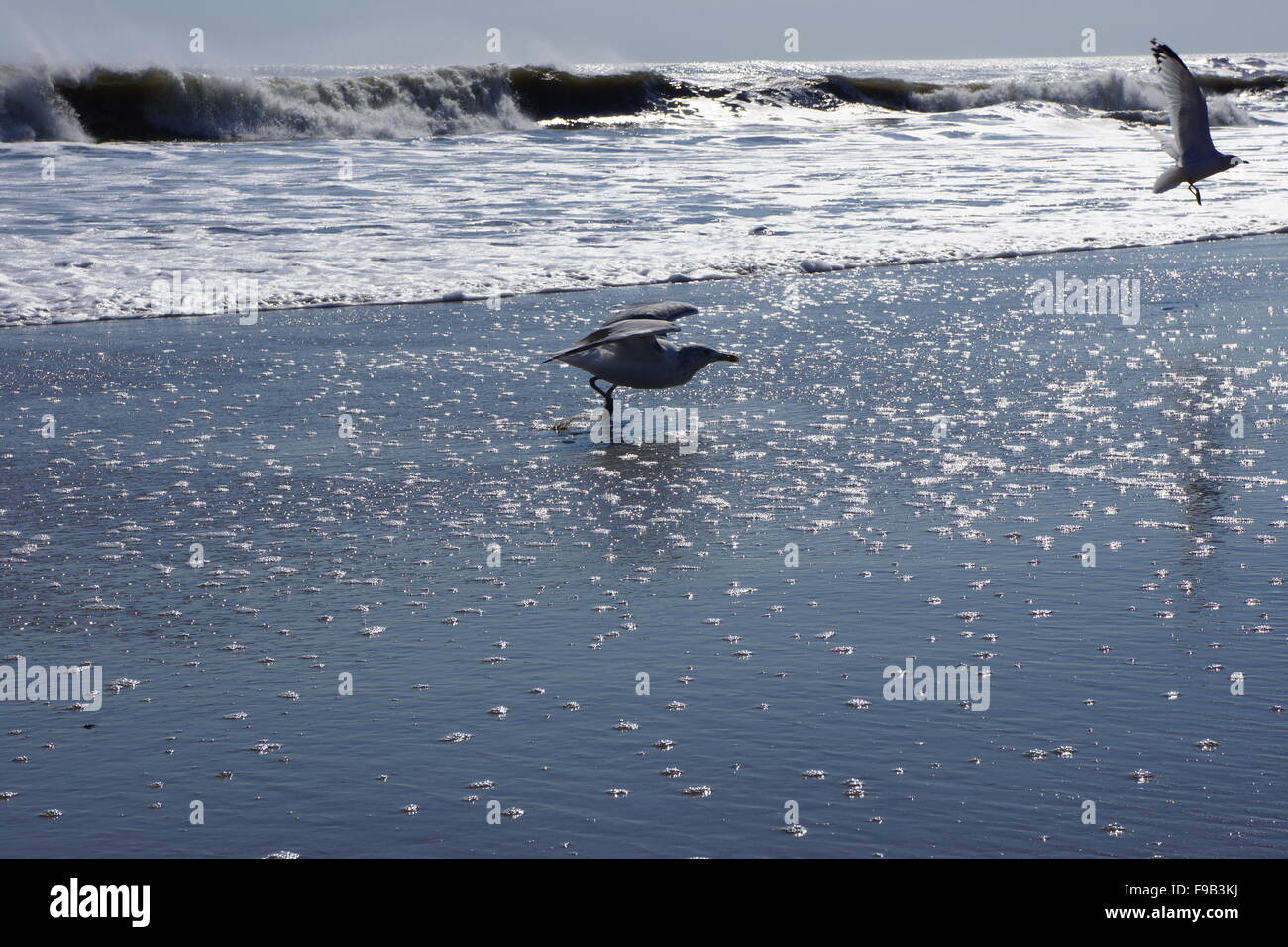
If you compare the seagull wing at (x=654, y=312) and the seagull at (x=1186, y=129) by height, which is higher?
the seagull at (x=1186, y=129)

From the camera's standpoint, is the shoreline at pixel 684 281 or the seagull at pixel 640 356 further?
the shoreline at pixel 684 281

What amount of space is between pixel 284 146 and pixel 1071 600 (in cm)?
2705

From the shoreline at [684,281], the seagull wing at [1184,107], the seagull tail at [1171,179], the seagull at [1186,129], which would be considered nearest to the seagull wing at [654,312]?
the shoreline at [684,281]

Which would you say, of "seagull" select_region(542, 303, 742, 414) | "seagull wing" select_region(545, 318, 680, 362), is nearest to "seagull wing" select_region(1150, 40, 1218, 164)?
"seagull" select_region(542, 303, 742, 414)

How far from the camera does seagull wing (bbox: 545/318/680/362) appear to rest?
25.5ft

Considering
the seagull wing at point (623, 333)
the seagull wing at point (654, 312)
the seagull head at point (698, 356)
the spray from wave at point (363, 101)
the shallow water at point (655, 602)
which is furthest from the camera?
the spray from wave at point (363, 101)

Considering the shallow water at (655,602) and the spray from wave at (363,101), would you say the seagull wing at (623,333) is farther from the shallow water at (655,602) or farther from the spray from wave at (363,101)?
the spray from wave at (363,101)

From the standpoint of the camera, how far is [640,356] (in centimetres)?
821

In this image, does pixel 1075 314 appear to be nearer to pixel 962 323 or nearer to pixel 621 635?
pixel 962 323

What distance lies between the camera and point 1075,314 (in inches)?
462

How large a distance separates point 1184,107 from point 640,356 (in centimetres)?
792

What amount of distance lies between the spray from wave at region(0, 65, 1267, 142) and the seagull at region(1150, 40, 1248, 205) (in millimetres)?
23767

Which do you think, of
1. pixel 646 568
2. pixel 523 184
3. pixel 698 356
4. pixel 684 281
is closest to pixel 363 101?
pixel 523 184

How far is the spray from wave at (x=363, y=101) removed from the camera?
3269cm
